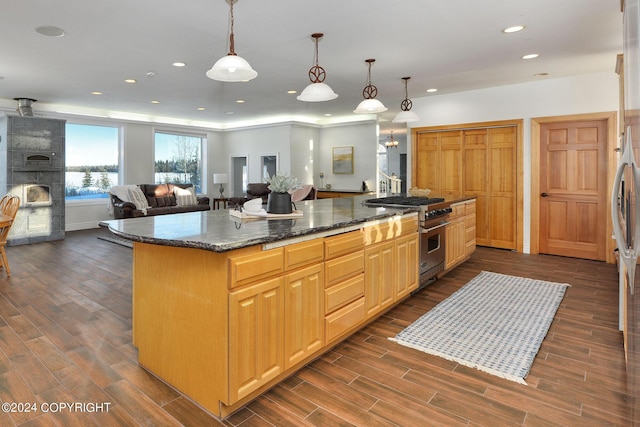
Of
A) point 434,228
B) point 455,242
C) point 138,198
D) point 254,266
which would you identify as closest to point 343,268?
point 254,266

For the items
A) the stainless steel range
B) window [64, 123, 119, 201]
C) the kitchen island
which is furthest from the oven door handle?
window [64, 123, 119, 201]

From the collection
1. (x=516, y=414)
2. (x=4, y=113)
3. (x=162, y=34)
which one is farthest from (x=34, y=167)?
(x=516, y=414)

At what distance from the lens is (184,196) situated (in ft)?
28.0

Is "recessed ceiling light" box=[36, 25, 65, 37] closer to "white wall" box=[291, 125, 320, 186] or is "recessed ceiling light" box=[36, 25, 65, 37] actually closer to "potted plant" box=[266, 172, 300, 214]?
"potted plant" box=[266, 172, 300, 214]

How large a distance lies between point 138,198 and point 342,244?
6.38 meters

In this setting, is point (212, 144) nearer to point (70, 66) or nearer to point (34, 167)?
point (34, 167)

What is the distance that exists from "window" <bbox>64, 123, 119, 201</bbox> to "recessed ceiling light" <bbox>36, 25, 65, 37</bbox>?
16.4 ft

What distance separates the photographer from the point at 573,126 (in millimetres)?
5320

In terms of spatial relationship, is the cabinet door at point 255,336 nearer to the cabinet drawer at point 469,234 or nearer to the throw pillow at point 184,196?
the cabinet drawer at point 469,234

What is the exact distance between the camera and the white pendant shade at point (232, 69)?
8.33ft

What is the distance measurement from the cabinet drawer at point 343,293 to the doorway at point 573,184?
417 centimetres

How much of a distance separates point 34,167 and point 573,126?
8.86m

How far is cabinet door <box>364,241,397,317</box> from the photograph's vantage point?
2.82 meters

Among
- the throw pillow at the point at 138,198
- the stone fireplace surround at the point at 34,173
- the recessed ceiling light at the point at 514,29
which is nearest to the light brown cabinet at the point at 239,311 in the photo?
the recessed ceiling light at the point at 514,29
